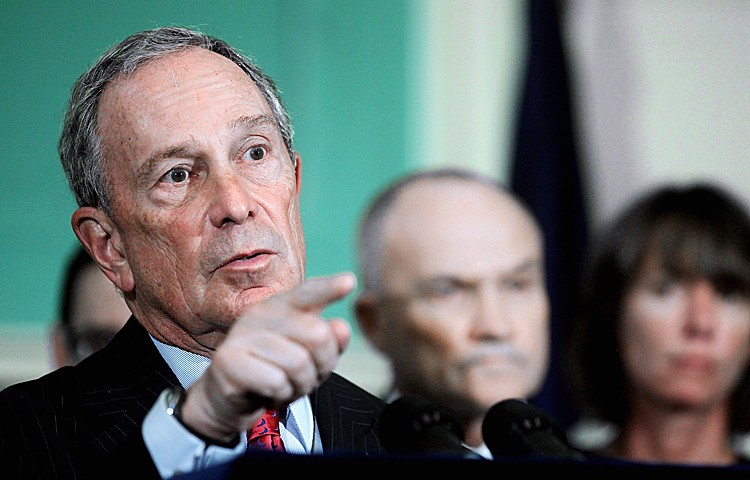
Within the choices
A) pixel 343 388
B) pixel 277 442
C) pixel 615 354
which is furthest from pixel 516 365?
pixel 277 442

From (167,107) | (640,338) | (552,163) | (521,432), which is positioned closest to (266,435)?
(521,432)

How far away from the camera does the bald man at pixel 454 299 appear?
8.19 feet

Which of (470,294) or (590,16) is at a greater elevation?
(590,16)

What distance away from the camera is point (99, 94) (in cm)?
153

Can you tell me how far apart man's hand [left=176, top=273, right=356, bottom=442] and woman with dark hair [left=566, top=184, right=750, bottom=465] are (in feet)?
5.54

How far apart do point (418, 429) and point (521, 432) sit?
127mm

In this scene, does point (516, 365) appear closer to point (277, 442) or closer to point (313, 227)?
point (277, 442)

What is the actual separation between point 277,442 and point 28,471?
0.30 metres

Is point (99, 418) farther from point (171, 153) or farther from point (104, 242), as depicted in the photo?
point (171, 153)

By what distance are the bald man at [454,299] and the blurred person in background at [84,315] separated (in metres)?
0.58

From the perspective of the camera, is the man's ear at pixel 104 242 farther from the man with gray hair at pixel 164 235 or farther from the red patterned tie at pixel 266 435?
the red patterned tie at pixel 266 435

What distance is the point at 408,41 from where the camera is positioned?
171 inches

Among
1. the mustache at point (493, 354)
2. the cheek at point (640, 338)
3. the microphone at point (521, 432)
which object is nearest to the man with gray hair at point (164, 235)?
the microphone at point (521, 432)

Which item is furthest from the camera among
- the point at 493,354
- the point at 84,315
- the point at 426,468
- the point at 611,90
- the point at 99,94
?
the point at 611,90
